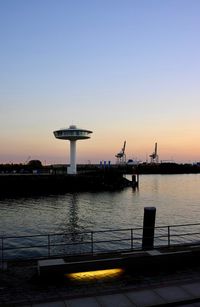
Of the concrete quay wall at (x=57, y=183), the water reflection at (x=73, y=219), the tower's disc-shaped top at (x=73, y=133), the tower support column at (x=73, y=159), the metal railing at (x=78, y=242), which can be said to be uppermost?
the tower's disc-shaped top at (x=73, y=133)

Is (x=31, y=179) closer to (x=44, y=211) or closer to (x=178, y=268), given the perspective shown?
(x=44, y=211)

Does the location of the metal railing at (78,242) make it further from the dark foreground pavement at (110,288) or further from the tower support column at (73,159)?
the tower support column at (73,159)

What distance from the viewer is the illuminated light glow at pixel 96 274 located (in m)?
12.4

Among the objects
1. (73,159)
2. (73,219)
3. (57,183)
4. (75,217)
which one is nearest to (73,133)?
(73,159)

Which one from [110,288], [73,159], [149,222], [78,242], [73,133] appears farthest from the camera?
[73,133]

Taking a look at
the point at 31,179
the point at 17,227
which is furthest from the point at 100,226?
the point at 31,179

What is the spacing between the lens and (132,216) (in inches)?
2084

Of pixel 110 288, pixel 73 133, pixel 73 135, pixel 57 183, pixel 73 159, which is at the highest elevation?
pixel 73 133

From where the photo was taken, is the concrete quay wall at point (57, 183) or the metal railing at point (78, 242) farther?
the concrete quay wall at point (57, 183)

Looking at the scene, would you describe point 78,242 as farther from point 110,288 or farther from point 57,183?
point 57,183

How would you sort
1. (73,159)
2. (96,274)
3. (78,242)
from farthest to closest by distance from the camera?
(73,159), (78,242), (96,274)

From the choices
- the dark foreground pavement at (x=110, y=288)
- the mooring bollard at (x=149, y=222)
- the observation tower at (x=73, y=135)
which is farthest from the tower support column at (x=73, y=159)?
the dark foreground pavement at (x=110, y=288)

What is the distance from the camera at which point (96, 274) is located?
1276 centimetres

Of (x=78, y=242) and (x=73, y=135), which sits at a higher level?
(x=73, y=135)
